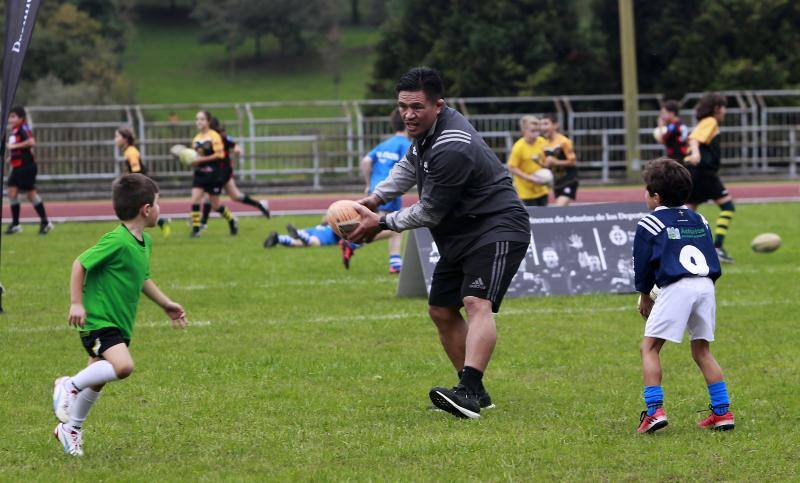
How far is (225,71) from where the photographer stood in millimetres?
73750

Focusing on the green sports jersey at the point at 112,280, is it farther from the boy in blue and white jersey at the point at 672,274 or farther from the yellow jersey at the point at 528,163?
the yellow jersey at the point at 528,163

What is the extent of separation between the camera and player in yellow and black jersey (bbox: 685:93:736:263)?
14.9m

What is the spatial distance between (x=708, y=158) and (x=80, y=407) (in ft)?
34.7

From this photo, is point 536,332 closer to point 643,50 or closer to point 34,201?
point 34,201

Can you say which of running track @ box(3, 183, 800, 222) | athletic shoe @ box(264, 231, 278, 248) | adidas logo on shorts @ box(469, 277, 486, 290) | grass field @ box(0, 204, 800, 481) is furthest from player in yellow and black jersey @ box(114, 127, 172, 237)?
adidas logo on shorts @ box(469, 277, 486, 290)

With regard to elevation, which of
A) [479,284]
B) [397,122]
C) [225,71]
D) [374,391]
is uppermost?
[225,71]

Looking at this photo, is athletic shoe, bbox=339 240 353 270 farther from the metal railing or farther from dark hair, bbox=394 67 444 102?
the metal railing

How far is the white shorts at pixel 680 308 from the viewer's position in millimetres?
6684

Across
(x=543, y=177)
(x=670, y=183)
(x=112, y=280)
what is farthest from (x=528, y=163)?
(x=112, y=280)

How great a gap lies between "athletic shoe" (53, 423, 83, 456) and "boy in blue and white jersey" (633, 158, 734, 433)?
298 cm

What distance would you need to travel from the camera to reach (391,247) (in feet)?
49.2

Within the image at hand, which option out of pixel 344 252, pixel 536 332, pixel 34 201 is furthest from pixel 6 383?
pixel 34 201

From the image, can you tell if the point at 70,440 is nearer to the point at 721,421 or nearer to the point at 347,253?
the point at 721,421

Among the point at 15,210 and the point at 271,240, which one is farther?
the point at 15,210
